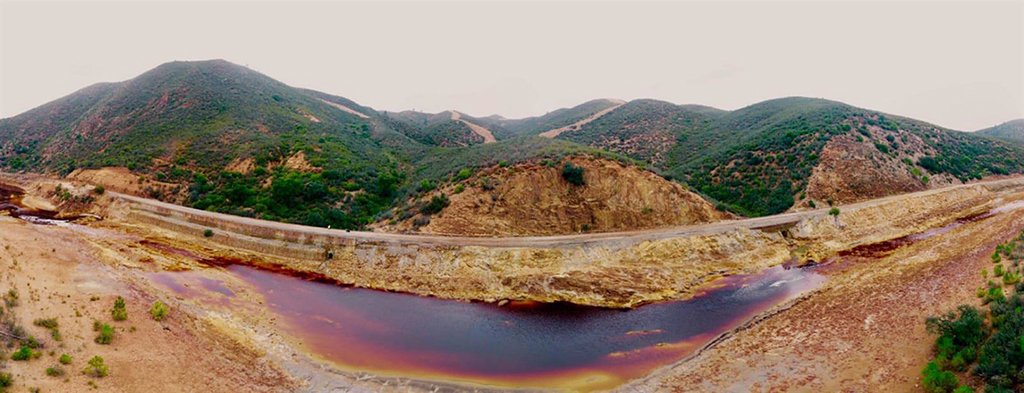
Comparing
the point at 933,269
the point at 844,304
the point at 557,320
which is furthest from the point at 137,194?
the point at 933,269

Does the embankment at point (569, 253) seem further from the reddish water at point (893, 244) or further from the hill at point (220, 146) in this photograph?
the hill at point (220, 146)

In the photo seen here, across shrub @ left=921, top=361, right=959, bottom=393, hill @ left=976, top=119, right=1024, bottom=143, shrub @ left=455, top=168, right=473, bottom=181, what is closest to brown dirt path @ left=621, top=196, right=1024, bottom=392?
shrub @ left=921, top=361, right=959, bottom=393

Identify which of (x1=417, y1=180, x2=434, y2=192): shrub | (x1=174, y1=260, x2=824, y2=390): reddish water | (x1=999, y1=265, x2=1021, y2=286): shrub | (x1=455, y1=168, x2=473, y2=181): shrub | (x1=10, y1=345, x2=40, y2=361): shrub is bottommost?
(x1=174, y1=260, x2=824, y2=390): reddish water

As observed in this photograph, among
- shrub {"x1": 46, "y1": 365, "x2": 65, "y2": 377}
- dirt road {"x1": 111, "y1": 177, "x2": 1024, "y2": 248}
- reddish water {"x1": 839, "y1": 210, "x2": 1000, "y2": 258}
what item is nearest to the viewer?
shrub {"x1": 46, "y1": 365, "x2": 65, "y2": 377}

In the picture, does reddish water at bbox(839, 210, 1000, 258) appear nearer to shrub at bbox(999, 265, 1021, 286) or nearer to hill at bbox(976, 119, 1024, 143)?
shrub at bbox(999, 265, 1021, 286)

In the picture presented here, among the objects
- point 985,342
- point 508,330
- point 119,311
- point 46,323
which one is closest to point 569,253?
point 508,330

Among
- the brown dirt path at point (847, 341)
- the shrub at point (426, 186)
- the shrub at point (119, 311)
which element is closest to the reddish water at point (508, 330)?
the brown dirt path at point (847, 341)
